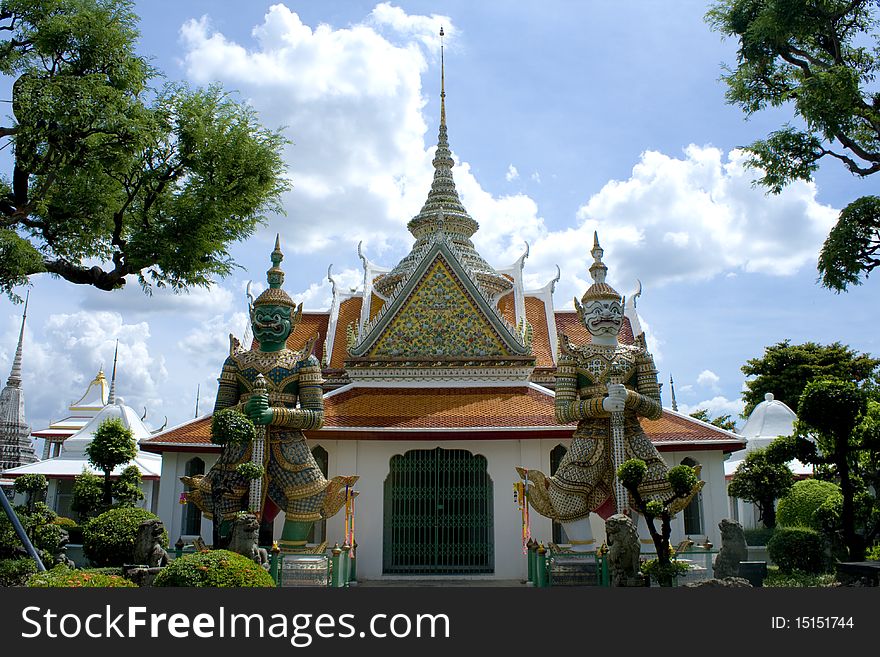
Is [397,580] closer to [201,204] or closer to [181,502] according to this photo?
[181,502]

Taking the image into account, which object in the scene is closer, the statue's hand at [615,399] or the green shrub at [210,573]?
the green shrub at [210,573]

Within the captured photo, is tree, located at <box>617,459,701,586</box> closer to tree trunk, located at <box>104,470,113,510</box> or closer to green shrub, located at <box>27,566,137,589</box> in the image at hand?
green shrub, located at <box>27,566,137,589</box>

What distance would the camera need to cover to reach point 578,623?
5.43m

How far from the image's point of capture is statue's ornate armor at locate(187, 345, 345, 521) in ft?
31.0

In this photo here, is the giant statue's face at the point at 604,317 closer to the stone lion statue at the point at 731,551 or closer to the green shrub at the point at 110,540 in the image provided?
the stone lion statue at the point at 731,551

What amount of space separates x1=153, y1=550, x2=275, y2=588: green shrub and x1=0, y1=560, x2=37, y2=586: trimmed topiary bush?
2.98m

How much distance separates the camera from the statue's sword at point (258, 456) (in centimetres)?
930

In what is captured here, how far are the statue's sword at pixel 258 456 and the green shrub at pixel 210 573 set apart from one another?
2.62m

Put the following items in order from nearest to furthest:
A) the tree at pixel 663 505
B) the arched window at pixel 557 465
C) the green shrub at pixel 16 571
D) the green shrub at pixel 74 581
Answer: the green shrub at pixel 74 581 → the tree at pixel 663 505 → the green shrub at pixel 16 571 → the arched window at pixel 557 465

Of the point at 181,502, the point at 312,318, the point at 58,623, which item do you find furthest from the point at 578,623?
the point at 312,318

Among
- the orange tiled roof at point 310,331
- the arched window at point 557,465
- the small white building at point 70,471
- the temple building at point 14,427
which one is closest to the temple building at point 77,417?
the temple building at point 14,427

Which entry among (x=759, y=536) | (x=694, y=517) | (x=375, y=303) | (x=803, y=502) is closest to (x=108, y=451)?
(x=375, y=303)

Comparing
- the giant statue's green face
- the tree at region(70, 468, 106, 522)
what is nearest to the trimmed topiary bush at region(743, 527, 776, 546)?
the giant statue's green face

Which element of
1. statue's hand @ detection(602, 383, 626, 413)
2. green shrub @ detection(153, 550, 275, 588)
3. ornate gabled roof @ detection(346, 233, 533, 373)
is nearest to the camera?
green shrub @ detection(153, 550, 275, 588)
